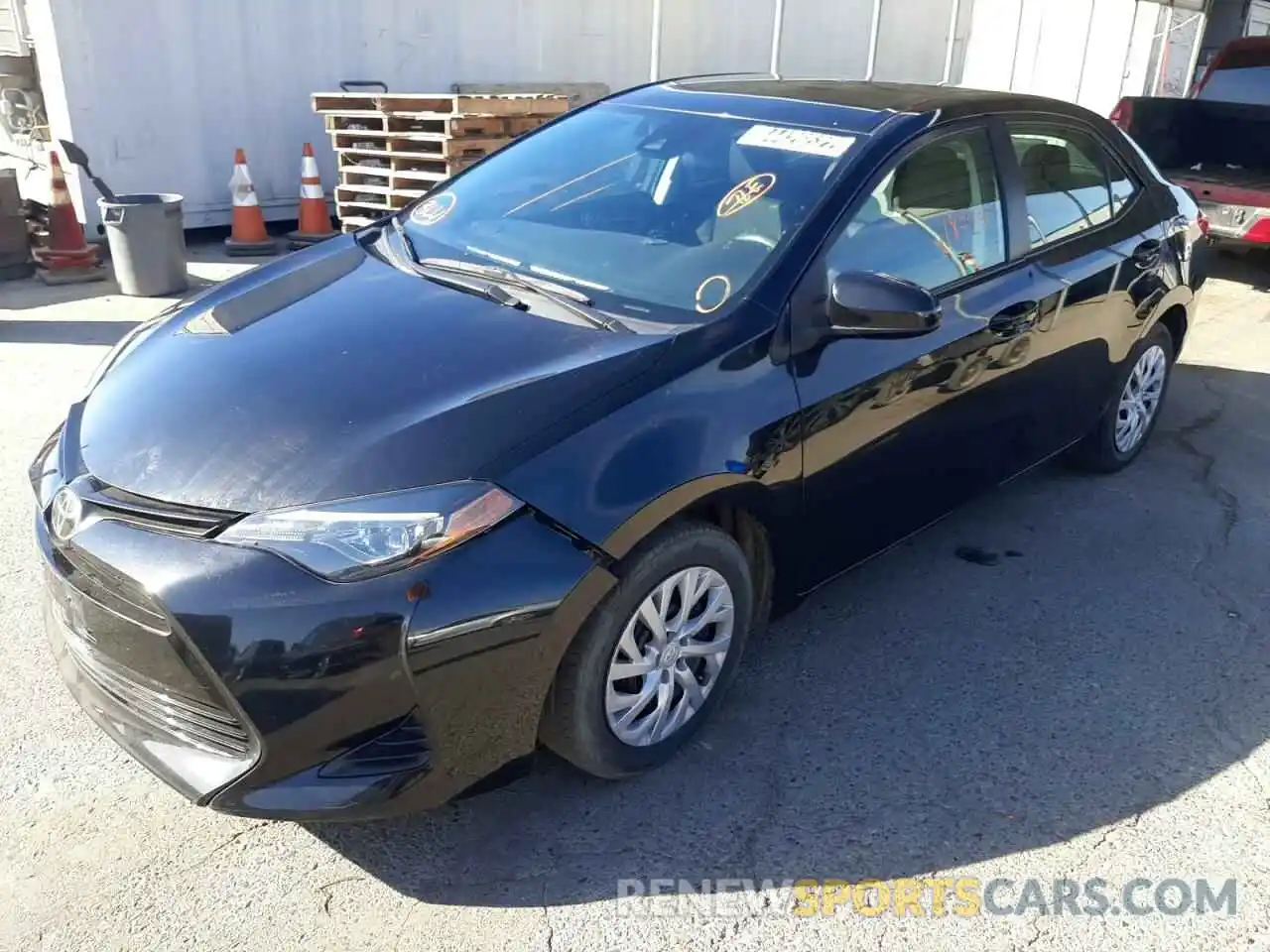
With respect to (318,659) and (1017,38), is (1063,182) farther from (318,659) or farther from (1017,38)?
(1017,38)

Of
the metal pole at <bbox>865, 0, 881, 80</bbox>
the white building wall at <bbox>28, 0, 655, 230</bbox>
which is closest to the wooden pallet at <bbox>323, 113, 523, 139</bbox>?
the white building wall at <bbox>28, 0, 655, 230</bbox>

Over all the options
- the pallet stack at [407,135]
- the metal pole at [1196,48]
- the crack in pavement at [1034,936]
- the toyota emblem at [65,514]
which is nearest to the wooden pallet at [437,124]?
the pallet stack at [407,135]

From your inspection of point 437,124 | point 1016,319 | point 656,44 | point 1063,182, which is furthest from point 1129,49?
point 1016,319

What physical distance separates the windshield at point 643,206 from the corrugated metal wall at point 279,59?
5507 millimetres

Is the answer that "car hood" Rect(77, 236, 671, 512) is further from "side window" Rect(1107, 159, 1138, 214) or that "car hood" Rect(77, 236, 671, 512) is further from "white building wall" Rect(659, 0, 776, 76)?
"white building wall" Rect(659, 0, 776, 76)

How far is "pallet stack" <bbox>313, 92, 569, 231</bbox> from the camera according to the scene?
7.51 m

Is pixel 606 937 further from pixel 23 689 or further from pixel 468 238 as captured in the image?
pixel 468 238

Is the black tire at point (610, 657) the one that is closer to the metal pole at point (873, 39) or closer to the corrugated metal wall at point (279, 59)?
the corrugated metal wall at point (279, 59)

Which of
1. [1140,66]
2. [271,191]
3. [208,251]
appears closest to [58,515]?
[208,251]

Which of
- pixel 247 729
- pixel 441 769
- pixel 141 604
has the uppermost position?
pixel 141 604

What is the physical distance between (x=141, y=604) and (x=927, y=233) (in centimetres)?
246

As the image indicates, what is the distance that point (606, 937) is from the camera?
237 cm

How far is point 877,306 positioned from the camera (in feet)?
9.30

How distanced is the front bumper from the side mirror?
106 centimetres
